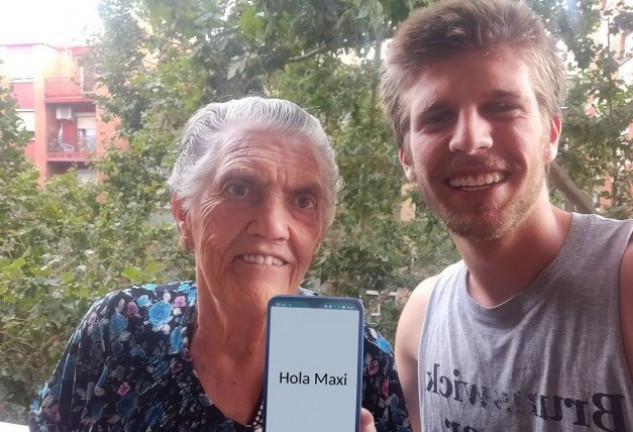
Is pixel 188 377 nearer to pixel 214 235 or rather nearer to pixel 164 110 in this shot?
pixel 214 235

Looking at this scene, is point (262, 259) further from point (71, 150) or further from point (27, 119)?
point (27, 119)

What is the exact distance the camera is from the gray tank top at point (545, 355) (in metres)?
0.93

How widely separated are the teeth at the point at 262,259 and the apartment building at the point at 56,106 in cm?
60

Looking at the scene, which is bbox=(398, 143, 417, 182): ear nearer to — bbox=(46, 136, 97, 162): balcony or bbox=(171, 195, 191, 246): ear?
bbox=(171, 195, 191, 246): ear

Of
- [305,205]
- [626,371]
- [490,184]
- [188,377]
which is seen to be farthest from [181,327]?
[626,371]

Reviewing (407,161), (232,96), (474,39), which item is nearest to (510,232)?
(407,161)

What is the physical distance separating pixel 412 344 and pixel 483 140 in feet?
1.40

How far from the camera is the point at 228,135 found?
35.7 inches

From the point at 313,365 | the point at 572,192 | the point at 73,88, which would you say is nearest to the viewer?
the point at 313,365

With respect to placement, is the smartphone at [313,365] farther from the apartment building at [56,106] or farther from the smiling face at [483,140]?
the apartment building at [56,106]

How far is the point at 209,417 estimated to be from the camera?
0.94 m

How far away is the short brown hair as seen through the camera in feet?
3.18

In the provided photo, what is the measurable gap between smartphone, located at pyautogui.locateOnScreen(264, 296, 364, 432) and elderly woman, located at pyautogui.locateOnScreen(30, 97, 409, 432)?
0.08m

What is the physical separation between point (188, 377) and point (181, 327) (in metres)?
0.08
